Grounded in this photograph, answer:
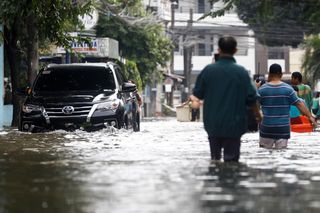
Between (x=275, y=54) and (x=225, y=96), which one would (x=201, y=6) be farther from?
(x=225, y=96)

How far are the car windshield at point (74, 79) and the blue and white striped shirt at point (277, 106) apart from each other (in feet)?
24.2

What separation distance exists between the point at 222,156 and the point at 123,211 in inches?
191

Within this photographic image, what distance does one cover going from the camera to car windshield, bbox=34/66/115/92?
2052cm

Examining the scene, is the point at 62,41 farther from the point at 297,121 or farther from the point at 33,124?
the point at 297,121

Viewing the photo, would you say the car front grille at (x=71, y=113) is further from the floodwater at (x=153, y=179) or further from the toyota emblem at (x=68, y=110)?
the floodwater at (x=153, y=179)

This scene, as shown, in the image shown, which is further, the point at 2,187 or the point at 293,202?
the point at 2,187

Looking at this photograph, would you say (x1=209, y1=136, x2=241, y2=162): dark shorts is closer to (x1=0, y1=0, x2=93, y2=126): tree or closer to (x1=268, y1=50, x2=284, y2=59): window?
(x1=0, y1=0, x2=93, y2=126): tree

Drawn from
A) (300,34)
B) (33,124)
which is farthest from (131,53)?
(33,124)

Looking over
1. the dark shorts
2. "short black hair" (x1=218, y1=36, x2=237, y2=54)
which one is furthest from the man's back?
"short black hair" (x1=218, y1=36, x2=237, y2=54)

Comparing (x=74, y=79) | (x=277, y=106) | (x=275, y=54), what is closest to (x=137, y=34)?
(x=74, y=79)

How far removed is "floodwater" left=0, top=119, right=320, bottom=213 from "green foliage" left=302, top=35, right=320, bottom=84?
35.3m

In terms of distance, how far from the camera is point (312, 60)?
168ft

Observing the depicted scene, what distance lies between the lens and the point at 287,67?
301ft

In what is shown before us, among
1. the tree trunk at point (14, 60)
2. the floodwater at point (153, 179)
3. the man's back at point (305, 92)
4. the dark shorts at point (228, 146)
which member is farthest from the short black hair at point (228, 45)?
the tree trunk at point (14, 60)
